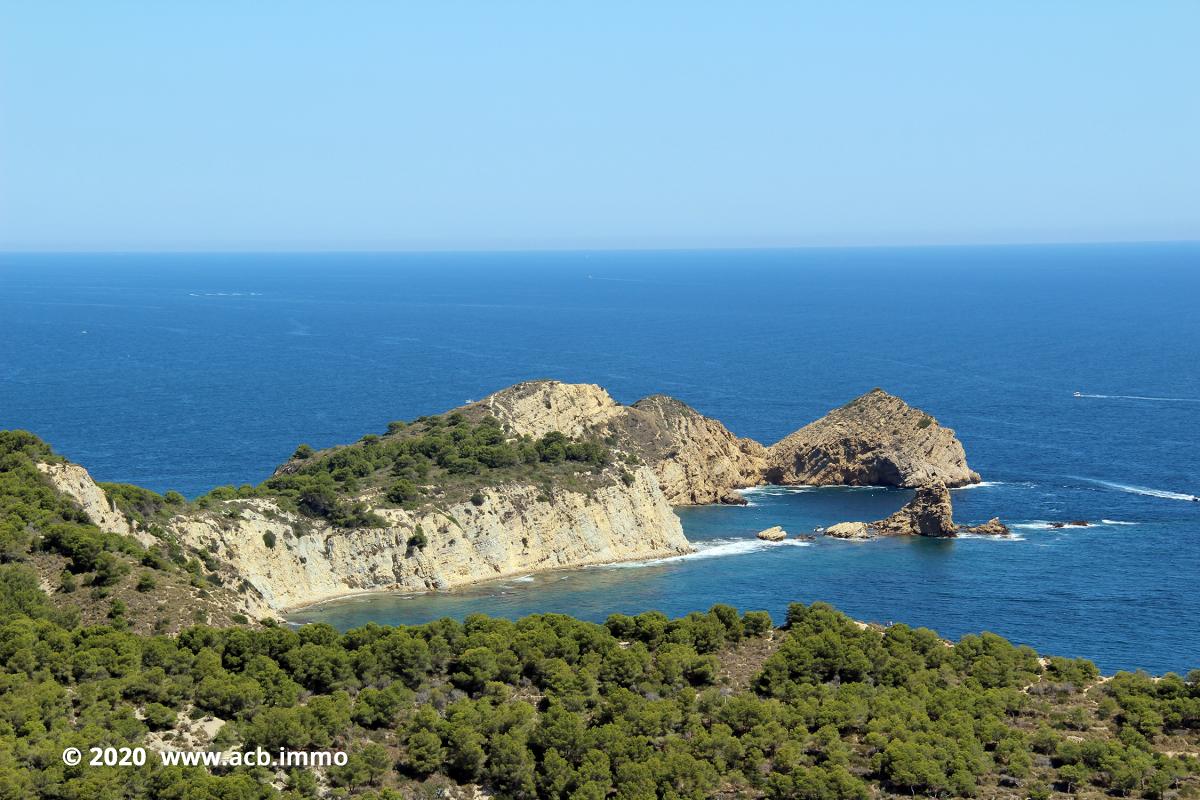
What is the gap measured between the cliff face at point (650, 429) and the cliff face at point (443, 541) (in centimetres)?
1106

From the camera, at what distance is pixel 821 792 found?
3934 cm

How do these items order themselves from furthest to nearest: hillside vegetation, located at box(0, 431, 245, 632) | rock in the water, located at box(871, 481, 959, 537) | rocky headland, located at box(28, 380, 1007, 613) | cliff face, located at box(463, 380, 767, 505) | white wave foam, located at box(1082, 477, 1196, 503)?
cliff face, located at box(463, 380, 767, 505) < white wave foam, located at box(1082, 477, 1196, 503) < rock in the water, located at box(871, 481, 959, 537) < rocky headland, located at box(28, 380, 1007, 613) < hillside vegetation, located at box(0, 431, 245, 632)

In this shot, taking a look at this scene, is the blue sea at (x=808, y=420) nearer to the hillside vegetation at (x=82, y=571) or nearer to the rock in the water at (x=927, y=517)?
the rock in the water at (x=927, y=517)

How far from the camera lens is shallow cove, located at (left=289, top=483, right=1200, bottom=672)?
72.1 metres

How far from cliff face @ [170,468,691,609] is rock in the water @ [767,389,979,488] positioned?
2275 centimetres

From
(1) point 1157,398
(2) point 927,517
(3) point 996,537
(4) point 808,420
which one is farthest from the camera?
(1) point 1157,398

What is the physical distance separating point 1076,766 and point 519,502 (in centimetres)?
4932

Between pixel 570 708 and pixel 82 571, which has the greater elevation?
pixel 82 571

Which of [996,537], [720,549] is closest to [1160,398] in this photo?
[996,537]

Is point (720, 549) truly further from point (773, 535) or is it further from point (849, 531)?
point (849, 531)

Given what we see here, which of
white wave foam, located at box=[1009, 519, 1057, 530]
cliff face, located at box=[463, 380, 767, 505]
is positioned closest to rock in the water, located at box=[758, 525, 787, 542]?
cliff face, located at box=[463, 380, 767, 505]

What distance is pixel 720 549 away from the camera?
Answer: 90.8 m

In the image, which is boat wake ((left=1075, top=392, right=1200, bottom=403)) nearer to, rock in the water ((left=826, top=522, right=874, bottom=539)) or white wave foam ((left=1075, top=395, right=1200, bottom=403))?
white wave foam ((left=1075, top=395, right=1200, bottom=403))

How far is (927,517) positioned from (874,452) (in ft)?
61.0
